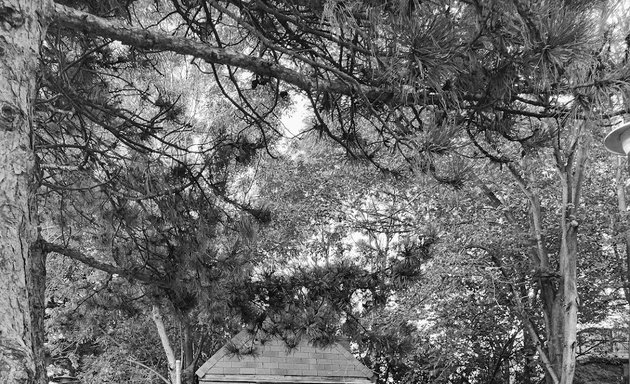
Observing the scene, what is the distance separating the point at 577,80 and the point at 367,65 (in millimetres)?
1050

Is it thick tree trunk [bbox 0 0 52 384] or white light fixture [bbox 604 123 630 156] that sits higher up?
white light fixture [bbox 604 123 630 156]

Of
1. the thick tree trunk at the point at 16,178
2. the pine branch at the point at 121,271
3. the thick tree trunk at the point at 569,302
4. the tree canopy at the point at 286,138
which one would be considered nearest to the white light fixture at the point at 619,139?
the tree canopy at the point at 286,138

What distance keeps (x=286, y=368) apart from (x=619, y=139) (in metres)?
5.66

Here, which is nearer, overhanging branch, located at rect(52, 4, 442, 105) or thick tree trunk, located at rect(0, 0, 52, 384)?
thick tree trunk, located at rect(0, 0, 52, 384)

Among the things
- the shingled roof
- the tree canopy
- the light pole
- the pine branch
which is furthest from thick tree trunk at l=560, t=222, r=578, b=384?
the pine branch

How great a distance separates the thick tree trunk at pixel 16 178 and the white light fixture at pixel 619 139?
10.7 feet

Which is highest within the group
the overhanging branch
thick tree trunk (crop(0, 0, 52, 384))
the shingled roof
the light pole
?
the overhanging branch

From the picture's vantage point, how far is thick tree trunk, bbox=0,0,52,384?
1.80 m

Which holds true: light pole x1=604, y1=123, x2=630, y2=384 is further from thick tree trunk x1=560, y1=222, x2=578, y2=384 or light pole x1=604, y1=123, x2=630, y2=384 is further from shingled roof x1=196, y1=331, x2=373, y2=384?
thick tree trunk x1=560, y1=222, x2=578, y2=384

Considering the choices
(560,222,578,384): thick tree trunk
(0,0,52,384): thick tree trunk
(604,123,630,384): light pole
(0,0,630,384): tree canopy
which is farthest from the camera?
(560,222,578,384): thick tree trunk

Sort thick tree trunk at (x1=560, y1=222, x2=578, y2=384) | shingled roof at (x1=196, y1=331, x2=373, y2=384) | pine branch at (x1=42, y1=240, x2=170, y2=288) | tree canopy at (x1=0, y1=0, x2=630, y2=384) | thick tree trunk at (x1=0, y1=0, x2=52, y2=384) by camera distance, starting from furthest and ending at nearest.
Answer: thick tree trunk at (x1=560, y1=222, x2=578, y2=384)
shingled roof at (x1=196, y1=331, x2=373, y2=384)
pine branch at (x1=42, y1=240, x2=170, y2=288)
tree canopy at (x1=0, y1=0, x2=630, y2=384)
thick tree trunk at (x1=0, y1=0, x2=52, y2=384)

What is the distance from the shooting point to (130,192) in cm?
468

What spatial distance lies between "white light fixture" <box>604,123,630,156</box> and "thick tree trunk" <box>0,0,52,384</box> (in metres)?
3.26

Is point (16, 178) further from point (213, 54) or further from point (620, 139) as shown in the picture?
point (620, 139)
